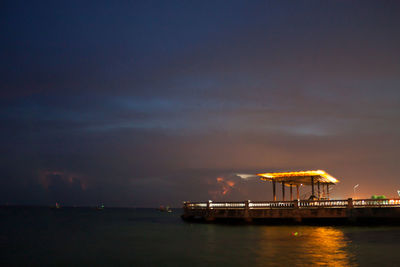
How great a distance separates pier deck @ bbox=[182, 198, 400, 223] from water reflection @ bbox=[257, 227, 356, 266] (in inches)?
137

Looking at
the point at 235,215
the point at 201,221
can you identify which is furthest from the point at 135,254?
the point at 201,221

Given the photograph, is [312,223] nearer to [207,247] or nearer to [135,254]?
[207,247]

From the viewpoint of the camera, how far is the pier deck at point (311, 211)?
33.6m

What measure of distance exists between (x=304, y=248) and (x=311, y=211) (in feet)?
43.5

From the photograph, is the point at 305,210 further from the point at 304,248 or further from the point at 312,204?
the point at 304,248

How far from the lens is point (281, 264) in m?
19.0

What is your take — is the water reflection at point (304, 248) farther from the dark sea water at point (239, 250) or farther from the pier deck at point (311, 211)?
the pier deck at point (311, 211)

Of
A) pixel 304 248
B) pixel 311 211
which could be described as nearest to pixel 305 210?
pixel 311 211

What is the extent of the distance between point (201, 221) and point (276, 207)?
11145mm

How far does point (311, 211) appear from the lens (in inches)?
1393

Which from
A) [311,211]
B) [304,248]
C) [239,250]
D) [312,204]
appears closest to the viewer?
[304,248]

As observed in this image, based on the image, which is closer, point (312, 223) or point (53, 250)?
point (53, 250)

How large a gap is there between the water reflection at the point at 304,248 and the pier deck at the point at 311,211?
347 cm

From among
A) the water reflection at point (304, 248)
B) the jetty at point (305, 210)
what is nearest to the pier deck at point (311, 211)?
the jetty at point (305, 210)
